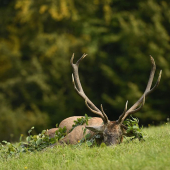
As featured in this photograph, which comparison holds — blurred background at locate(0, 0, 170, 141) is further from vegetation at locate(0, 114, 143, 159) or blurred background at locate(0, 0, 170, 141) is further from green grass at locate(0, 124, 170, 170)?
green grass at locate(0, 124, 170, 170)

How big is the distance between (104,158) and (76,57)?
13.9 meters

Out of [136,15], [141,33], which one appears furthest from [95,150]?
[136,15]

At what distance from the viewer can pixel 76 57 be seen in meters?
18.7

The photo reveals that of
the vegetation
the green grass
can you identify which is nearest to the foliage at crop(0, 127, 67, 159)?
the vegetation

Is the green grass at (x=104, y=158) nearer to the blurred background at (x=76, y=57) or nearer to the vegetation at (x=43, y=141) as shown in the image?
the vegetation at (x=43, y=141)

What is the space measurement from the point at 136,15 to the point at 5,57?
6.20 metres

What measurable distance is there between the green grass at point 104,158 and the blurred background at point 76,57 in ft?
33.6

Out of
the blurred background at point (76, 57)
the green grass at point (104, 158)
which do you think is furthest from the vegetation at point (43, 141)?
the blurred background at point (76, 57)

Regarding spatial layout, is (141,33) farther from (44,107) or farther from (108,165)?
(108,165)

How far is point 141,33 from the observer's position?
55.3ft

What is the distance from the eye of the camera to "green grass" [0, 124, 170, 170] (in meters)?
4.45

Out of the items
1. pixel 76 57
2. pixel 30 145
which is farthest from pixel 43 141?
pixel 76 57

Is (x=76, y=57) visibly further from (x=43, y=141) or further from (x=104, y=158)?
(x=104, y=158)

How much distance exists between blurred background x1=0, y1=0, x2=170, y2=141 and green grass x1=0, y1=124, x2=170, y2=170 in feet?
33.6
